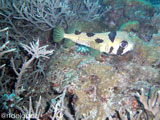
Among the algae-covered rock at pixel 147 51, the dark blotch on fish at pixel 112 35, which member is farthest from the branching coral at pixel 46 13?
the algae-covered rock at pixel 147 51

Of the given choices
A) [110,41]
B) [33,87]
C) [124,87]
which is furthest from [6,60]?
[124,87]

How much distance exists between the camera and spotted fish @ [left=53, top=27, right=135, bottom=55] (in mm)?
3242

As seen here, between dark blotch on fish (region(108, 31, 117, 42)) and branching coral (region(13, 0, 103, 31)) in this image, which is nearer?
dark blotch on fish (region(108, 31, 117, 42))

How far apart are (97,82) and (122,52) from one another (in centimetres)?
116

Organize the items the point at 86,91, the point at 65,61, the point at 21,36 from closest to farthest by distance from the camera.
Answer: the point at 86,91, the point at 65,61, the point at 21,36

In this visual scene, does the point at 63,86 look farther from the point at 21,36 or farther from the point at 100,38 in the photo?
the point at 21,36

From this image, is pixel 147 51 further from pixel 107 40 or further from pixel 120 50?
pixel 107 40

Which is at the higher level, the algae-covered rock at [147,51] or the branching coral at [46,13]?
the branching coral at [46,13]

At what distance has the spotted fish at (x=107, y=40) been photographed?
3.24m

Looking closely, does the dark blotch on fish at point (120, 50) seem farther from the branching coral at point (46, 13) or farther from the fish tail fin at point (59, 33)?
the branching coral at point (46, 13)

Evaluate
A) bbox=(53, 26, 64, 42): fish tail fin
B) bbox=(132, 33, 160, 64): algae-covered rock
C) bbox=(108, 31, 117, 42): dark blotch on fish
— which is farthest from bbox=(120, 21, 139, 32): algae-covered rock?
bbox=(53, 26, 64, 42): fish tail fin

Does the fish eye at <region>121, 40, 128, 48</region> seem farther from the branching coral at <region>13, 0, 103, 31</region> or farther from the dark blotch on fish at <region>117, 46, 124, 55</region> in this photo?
the branching coral at <region>13, 0, 103, 31</region>

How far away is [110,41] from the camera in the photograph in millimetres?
3357

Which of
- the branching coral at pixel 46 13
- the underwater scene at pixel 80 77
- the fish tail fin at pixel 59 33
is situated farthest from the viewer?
the branching coral at pixel 46 13
